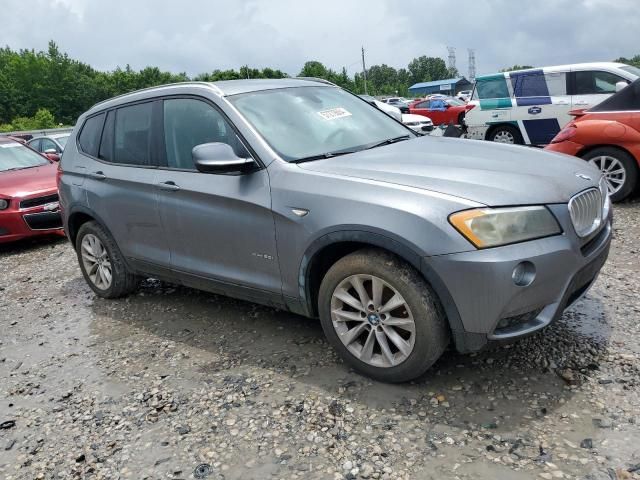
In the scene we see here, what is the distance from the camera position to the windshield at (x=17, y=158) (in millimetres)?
8516

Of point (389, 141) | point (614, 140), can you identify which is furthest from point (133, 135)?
point (614, 140)

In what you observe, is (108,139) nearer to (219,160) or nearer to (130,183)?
(130,183)

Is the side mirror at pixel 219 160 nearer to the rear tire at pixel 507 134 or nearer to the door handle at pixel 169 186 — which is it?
the door handle at pixel 169 186

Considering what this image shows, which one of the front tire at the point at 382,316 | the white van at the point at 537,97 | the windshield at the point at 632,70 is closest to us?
the front tire at the point at 382,316

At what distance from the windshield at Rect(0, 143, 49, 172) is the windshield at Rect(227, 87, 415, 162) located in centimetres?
628

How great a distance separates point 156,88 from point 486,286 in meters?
2.97

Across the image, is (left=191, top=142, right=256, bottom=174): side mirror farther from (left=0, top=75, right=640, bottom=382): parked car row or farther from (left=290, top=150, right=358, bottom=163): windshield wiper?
(left=290, top=150, right=358, bottom=163): windshield wiper

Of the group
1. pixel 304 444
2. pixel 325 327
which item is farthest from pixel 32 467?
pixel 325 327

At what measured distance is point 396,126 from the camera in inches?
166

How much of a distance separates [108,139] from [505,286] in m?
3.55

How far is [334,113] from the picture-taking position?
154 inches

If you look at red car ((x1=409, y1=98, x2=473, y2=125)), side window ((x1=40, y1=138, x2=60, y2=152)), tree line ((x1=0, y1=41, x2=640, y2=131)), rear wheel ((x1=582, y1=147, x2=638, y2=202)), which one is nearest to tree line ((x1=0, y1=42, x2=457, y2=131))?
tree line ((x1=0, y1=41, x2=640, y2=131))

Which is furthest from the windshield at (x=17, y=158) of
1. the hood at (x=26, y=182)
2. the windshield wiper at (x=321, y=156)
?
the windshield wiper at (x=321, y=156)

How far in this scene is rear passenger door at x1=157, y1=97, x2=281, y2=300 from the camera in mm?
3383
